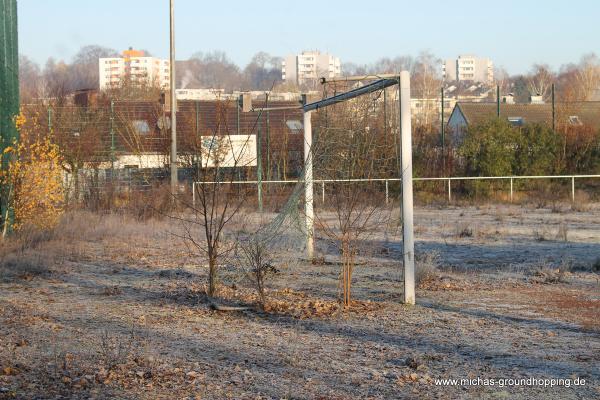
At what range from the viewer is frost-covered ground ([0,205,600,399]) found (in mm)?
6625

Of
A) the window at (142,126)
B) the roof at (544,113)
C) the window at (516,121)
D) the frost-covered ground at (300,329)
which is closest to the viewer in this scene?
the frost-covered ground at (300,329)

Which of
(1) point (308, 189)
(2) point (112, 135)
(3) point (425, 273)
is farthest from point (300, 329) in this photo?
(2) point (112, 135)

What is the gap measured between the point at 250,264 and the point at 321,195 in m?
3.21

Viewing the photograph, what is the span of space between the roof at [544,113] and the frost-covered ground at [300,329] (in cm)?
1922

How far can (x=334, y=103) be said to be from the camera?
42.6ft

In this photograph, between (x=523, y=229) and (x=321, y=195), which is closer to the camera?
(x=321, y=195)

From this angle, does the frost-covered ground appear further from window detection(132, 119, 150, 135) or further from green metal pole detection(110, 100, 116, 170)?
window detection(132, 119, 150, 135)

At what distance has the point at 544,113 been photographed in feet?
119

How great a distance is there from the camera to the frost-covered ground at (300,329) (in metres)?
6.62

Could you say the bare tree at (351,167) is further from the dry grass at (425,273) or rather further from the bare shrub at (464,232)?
the bare shrub at (464,232)

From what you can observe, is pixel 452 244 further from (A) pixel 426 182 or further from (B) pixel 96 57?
(B) pixel 96 57

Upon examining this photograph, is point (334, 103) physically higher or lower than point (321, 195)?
higher

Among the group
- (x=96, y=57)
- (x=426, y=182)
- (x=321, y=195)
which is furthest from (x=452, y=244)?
(x=96, y=57)

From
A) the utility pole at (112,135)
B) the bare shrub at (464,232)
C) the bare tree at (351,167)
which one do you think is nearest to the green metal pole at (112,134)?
the utility pole at (112,135)
